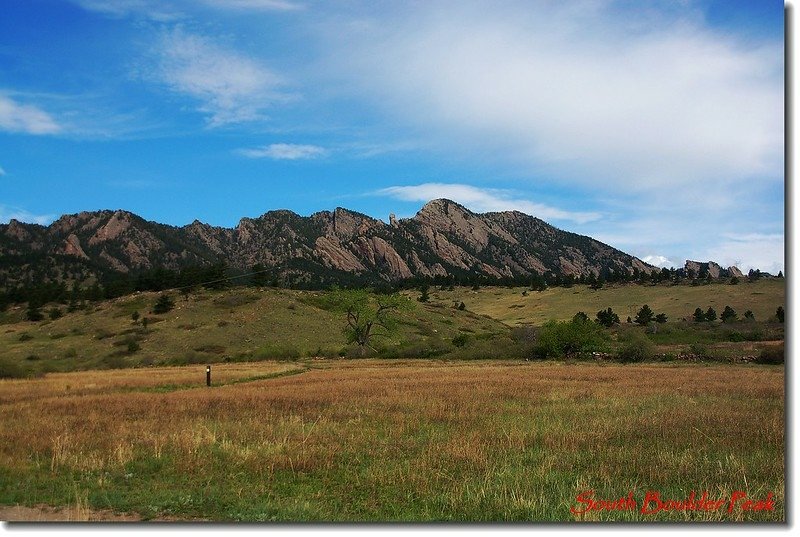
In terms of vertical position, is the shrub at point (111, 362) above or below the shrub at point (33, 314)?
below

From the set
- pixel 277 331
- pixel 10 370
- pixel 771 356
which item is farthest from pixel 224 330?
pixel 10 370

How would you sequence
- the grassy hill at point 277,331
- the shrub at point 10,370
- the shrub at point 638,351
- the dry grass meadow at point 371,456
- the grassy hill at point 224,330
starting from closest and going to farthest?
the dry grass meadow at point 371,456
the shrub at point 10,370
the grassy hill at point 277,331
the grassy hill at point 224,330
the shrub at point 638,351

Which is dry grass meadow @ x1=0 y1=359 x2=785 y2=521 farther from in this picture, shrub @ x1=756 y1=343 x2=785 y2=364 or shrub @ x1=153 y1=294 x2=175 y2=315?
shrub @ x1=153 y1=294 x2=175 y2=315

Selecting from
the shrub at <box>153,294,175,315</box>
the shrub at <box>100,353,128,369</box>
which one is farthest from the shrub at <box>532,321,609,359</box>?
the shrub at <box>153,294,175,315</box>

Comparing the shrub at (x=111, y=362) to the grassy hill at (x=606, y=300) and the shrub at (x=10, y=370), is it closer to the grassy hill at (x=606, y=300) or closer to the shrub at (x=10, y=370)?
the shrub at (x=10, y=370)

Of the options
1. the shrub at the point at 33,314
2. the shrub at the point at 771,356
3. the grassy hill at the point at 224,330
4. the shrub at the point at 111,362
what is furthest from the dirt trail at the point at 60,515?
the shrub at the point at 771,356

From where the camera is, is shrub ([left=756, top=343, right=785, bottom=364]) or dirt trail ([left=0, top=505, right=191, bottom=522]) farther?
shrub ([left=756, top=343, right=785, bottom=364])

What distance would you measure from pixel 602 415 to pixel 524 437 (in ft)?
12.4

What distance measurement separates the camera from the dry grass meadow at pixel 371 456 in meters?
6.82

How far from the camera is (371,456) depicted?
9164mm

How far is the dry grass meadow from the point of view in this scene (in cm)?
A: 682

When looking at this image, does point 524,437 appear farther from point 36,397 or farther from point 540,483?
point 36,397

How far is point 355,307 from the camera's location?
61.3 meters

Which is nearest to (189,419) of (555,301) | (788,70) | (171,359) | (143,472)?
(143,472)
